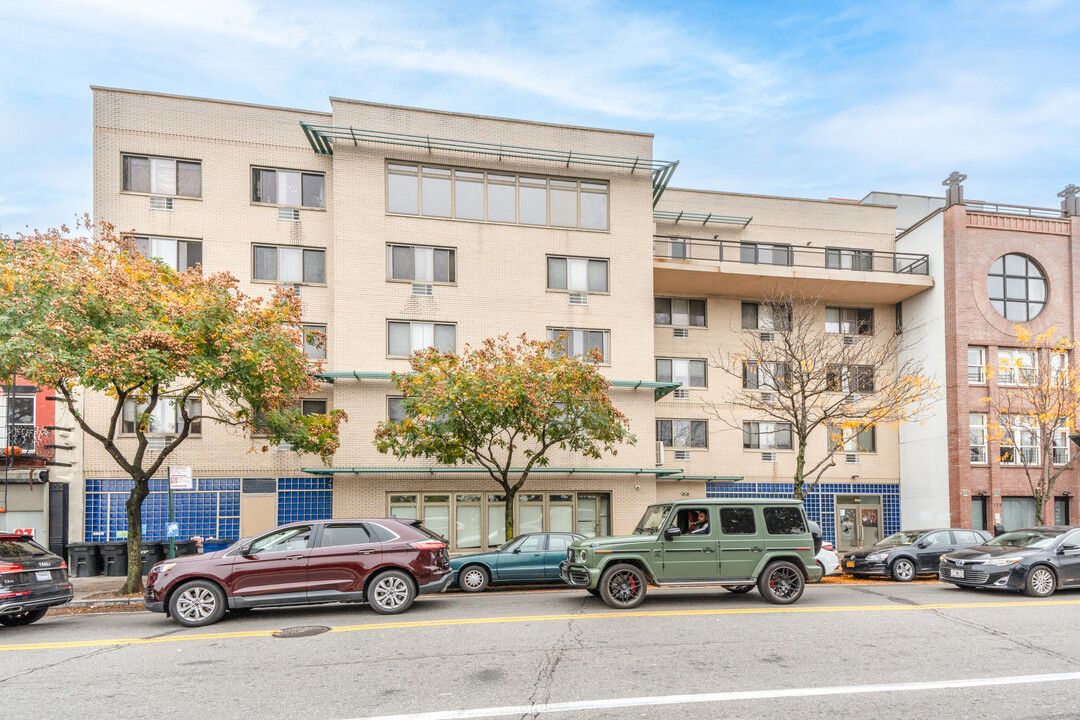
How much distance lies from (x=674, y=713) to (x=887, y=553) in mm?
14237

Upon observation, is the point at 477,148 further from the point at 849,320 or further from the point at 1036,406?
the point at 1036,406

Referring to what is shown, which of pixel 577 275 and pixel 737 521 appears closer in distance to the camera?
pixel 737 521

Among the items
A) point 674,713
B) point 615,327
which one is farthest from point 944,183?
point 674,713

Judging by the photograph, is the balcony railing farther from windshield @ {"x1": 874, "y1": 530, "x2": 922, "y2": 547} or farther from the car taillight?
the car taillight

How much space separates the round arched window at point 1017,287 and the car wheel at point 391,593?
24.5m

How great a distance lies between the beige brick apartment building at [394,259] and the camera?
23109 mm

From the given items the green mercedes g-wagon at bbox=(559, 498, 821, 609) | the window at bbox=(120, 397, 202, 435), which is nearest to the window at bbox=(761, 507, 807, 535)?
the green mercedes g-wagon at bbox=(559, 498, 821, 609)

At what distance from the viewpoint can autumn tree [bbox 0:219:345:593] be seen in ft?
46.1

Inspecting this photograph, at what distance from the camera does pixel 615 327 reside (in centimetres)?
2520

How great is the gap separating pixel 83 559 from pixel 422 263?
12188 mm

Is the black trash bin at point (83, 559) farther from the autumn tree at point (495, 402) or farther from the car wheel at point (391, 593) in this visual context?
the car wheel at point (391, 593)

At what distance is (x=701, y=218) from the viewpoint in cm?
2862

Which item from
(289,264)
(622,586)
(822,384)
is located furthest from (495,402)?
(822,384)

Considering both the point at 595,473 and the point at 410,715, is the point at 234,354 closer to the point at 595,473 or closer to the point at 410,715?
the point at 410,715
